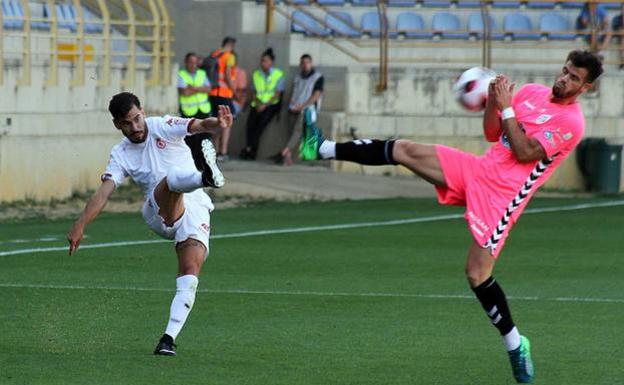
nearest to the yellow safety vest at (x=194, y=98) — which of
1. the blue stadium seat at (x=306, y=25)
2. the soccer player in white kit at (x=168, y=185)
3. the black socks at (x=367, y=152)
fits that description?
the blue stadium seat at (x=306, y=25)

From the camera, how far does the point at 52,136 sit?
2325cm

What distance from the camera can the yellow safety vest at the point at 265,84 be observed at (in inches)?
1102

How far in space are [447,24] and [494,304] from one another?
2166 cm

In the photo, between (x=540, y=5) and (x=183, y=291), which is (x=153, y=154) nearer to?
(x=183, y=291)

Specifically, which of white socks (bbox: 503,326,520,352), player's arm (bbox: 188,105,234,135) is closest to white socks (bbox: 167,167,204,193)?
player's arm (bbox: 188,105,234,135)

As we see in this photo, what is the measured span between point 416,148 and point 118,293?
4745 millimetres

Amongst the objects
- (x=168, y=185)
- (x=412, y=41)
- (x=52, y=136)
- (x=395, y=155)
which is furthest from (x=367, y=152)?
(x=412, y=41)

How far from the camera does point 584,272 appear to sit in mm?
15836

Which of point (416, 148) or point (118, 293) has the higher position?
point (416, 148)

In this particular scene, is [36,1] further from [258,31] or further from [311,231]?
[311,231]

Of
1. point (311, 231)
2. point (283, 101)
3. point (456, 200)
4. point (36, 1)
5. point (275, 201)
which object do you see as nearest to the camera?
point (456, 200)

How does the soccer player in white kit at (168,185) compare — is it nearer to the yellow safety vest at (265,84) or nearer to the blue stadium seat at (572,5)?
the yellow safety vest at (265,84)

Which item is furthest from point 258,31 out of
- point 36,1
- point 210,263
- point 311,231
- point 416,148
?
point 416,148

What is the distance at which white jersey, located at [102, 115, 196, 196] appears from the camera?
1061 centimetres
